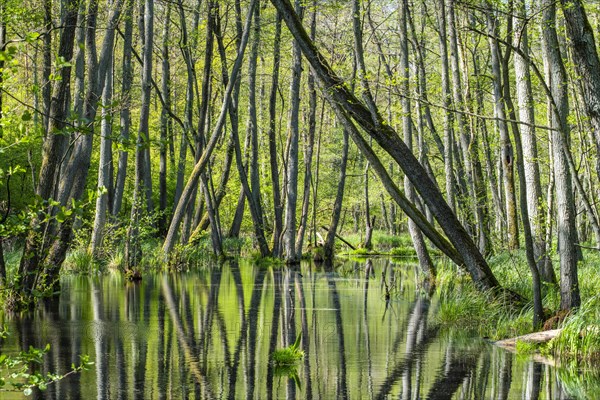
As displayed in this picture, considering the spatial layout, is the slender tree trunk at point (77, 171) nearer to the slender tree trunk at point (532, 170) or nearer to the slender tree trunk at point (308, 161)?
the slender tree trunk at point (532, 170)

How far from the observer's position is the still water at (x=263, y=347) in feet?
27.2

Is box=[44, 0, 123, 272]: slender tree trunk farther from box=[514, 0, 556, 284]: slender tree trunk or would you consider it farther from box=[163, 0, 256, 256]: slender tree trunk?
box=[163, 0, 256, 256]: slender tree trunk

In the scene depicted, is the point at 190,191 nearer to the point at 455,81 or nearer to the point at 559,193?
the point at 455,81

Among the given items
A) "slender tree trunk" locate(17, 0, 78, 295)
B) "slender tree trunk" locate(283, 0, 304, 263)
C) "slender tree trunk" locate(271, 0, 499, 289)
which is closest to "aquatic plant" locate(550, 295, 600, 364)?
"slender tree trunk" locate(271, 0, 499, 289)

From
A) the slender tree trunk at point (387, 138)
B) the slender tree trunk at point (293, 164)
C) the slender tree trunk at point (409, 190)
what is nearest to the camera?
the slender tree trunk at point (387, 138)

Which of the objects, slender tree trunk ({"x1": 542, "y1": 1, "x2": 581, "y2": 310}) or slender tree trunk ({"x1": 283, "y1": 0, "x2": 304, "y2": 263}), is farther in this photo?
slender tree trunk ({"x1": 283, "y1": 0, "x2": 304, "y2": 263})

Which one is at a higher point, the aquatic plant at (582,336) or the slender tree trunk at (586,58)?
the slender tree trunk at (586,58)

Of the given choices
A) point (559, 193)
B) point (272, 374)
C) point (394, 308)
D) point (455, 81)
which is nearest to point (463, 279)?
point (394, 308)

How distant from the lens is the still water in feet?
27.2

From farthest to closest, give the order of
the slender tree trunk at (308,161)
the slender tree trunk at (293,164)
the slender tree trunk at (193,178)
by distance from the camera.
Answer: the slender tree trunk at (308,161), the slender tree trunk at (293,164), the slender tree trunk at (193,178)

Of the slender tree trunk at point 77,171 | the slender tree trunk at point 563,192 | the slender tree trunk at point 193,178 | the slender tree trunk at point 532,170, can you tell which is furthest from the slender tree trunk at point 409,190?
the slender tree trunk at point 563,192

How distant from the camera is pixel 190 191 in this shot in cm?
A: 2300

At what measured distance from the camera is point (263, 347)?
35.5 feet

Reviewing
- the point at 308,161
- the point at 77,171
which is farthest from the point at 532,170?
the point at 308,161
